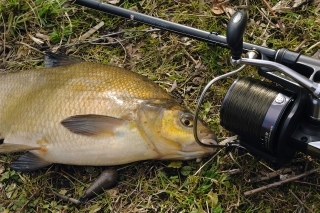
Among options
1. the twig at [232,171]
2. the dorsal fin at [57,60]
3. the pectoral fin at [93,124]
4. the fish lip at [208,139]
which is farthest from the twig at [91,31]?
the twig at [232,171]

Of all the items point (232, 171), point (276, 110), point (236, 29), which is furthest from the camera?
point (232, 171)

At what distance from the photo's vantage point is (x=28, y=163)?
3738 millimetres

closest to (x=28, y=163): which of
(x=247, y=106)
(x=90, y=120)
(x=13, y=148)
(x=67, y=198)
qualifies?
(x=13, y=148)

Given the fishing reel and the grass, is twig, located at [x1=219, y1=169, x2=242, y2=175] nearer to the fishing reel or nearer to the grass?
the grass

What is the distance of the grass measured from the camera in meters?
3.50

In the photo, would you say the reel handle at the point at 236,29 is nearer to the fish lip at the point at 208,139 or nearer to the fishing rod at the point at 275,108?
the fishing rod at the point at 275,108

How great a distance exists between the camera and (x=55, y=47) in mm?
4344

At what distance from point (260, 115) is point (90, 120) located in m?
1.17

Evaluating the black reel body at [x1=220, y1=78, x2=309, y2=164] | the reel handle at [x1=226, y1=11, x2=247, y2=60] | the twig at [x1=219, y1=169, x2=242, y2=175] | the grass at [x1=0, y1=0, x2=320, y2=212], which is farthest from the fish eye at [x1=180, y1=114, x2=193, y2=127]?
the reel handle at [x1=226, y1=11, x2=247, y2=60]

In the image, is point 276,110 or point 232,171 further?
point 232,171

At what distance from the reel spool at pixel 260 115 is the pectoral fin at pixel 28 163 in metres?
1.41

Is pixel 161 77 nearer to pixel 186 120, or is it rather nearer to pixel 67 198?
Answer: pixel 186 120

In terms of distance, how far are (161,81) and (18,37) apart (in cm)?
141

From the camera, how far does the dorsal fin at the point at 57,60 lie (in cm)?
388
